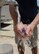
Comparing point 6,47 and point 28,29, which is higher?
point 28,29

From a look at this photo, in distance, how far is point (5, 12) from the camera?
349 cm

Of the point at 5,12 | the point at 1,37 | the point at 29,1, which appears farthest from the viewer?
the point at 5,12

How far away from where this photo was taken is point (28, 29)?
1118 millimetres

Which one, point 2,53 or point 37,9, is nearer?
point 37,9

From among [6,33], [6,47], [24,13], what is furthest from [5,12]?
[24,13]

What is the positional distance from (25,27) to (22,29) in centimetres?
3

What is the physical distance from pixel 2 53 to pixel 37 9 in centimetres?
50

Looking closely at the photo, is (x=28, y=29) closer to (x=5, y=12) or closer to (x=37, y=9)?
(x=37, y=9)

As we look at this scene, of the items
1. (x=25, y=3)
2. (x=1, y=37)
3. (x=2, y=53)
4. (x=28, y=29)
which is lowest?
(x=1, y=37)

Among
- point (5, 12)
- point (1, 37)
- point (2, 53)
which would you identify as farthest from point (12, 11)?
point (5, 12)

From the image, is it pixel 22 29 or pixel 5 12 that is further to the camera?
pixel 5 12

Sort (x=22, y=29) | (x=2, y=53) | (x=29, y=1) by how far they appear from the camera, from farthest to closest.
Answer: (x=2, y=53) → (x=29, y=1) → (x=22, y=29)

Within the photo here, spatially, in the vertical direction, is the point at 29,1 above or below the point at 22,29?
above

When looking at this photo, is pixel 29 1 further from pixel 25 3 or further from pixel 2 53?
pixel 2 53
